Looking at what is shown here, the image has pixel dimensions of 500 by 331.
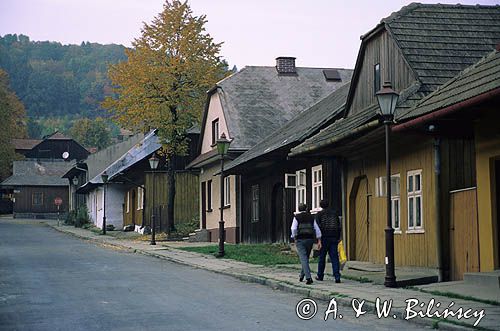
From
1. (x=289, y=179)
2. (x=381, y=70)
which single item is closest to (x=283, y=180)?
(x=289, y=179)

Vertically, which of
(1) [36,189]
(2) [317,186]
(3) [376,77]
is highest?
(3) [376,77]

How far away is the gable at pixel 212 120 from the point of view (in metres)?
36.0

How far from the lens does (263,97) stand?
37.4m

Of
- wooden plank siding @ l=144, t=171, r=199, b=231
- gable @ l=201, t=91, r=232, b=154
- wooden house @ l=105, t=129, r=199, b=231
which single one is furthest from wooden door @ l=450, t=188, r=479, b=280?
wooden plank siding @ l=144, t=171, r=199, b=231

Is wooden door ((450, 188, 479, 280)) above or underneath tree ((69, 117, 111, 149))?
underneath

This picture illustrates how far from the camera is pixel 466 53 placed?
63.2ft

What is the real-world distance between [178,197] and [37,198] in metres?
51.1

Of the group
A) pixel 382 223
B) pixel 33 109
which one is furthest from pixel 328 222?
pixel 33 109

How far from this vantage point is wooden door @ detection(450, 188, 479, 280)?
51.2ft

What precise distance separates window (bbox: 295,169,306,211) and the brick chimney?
1304 centimetres

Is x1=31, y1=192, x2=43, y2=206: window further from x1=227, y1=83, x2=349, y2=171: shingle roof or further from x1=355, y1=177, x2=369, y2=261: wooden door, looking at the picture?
x1=355, y1=177, x2=369, y2=261: wooden door

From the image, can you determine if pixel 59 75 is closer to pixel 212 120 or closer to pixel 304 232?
pixel 212 120

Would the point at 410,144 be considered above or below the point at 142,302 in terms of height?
above

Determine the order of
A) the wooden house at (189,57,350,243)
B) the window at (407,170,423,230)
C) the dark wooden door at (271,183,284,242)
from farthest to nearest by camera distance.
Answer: the wooden house at (189,57,350,243) < the dark wooden door at (271,183,284,242) < the window at (407,170,423,230)
